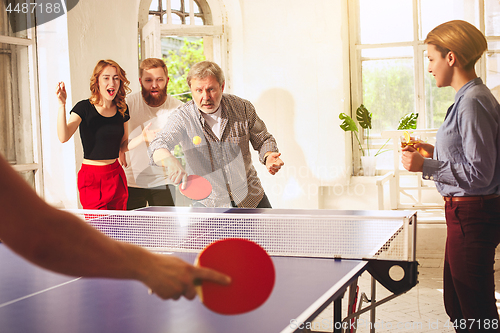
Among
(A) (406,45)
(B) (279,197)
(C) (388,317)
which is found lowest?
(C) (388,317)

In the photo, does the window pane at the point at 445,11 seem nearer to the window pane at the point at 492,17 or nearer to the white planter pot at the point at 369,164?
the window pane at the point at 492,17

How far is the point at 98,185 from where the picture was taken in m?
3.22

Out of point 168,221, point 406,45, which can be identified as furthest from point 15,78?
point 406,45

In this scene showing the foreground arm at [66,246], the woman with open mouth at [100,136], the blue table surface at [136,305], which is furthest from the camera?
the woman with open mouth at [100,136]

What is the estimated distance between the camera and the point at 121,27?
459 centimetres

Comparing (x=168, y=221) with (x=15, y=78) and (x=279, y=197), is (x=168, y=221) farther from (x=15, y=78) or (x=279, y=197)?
(x=279, y=197)

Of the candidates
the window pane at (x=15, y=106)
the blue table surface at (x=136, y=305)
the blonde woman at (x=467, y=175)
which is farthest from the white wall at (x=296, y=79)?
the blue table surface at (x=136, y=305)

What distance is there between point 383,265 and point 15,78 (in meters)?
3.68

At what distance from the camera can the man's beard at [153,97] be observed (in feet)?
12.5

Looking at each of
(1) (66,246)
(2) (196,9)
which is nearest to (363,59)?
(2) (196,9)

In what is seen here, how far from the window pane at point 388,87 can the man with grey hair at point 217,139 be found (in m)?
2.98

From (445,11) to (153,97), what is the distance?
370cm

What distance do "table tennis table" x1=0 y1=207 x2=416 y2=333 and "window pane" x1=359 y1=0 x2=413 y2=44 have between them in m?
3.79

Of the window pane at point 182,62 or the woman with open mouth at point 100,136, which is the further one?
the window pane at point 182,62
